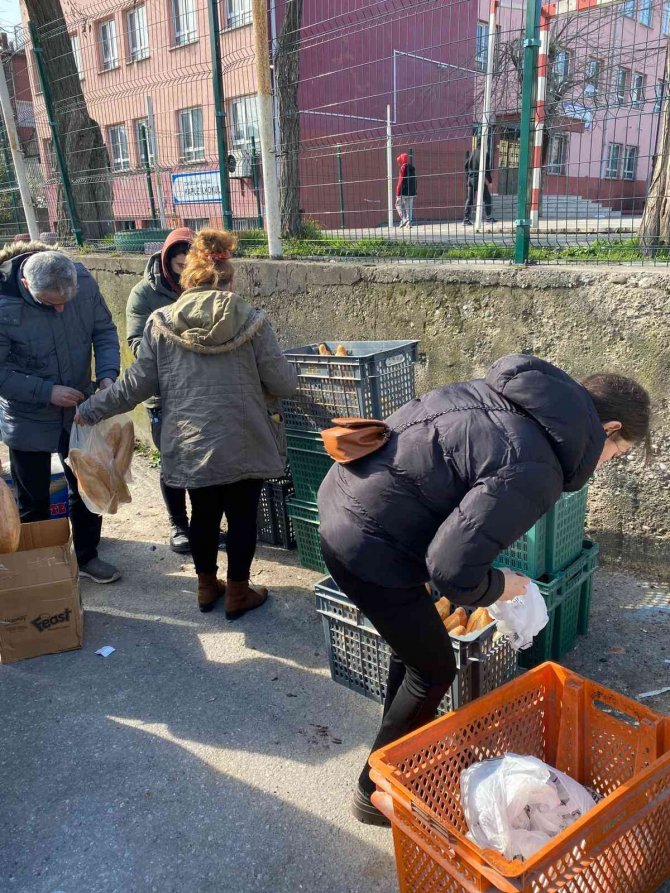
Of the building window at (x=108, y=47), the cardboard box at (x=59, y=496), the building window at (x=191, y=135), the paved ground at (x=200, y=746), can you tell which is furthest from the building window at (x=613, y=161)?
the building window at (x=108, y=47)

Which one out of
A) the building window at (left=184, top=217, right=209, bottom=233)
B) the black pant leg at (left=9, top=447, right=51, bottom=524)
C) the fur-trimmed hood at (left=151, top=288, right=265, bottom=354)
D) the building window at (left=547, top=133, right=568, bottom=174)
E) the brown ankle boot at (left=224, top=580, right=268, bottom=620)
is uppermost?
the building window at (left=547, top=133, right=568, bottom=174)

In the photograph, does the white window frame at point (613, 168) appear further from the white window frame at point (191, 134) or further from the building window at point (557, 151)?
the white window frame at point (191, 134)

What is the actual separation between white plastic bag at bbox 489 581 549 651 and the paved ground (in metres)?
0.79

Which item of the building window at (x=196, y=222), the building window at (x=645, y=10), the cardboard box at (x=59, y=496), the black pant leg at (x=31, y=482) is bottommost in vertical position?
the cardboard box at (x=59, y=496)

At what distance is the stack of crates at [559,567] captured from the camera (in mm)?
2930

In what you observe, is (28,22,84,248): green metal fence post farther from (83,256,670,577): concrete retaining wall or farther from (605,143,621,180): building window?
(605,143,621,180): building window

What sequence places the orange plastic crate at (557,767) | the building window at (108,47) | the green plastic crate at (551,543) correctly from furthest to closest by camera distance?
the building window at (108,47) < the green plastic crate at (551,543) < the orange plastic crate at (557,767)

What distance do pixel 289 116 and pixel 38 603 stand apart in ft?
18.2

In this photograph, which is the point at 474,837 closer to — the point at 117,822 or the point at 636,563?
the point at 117,822

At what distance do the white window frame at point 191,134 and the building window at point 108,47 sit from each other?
4.65 m

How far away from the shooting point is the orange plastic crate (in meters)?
1.66

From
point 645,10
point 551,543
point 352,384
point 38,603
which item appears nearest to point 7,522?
point 38,603

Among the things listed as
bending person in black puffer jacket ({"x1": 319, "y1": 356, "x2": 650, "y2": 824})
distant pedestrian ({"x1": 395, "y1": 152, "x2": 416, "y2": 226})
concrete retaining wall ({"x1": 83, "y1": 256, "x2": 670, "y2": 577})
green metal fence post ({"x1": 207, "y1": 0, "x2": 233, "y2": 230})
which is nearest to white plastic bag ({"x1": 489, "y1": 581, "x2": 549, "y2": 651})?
bending person in black puffer jacket ({"x1": 319, "y1": 356, "x2": 650, "y2": 824})

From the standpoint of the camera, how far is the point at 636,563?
12.1ft
